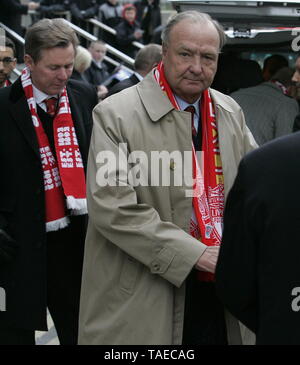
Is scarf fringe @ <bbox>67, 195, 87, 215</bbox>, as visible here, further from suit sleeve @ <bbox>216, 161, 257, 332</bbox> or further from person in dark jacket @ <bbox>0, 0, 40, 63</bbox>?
person in dark jacket @ <bbox>0, 0, 40, 63</bbox>

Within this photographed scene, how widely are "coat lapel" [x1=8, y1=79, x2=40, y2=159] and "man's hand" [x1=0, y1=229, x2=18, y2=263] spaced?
0.42 metres

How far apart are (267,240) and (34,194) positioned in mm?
1909

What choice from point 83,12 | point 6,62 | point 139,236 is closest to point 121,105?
point 139,236

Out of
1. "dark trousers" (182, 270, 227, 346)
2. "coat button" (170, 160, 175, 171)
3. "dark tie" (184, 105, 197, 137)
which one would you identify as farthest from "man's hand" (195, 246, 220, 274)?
"dark tie" (184, 105, 197, 137)

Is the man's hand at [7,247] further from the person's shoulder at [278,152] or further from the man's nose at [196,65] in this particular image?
the person's shoulder at [278,152]

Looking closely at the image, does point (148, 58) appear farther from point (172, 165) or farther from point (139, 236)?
point (139, 236)

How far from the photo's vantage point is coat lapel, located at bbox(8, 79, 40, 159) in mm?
3658

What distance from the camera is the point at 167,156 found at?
295 cm

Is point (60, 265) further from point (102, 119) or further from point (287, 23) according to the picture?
point (287, 23)

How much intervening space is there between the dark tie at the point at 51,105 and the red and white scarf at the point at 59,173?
38mm

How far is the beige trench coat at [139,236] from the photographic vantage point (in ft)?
9.29

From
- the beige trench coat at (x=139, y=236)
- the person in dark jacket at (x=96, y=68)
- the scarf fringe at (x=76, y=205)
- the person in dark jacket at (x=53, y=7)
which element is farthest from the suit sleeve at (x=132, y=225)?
the person in dark jacket at (x=53, y=7)
